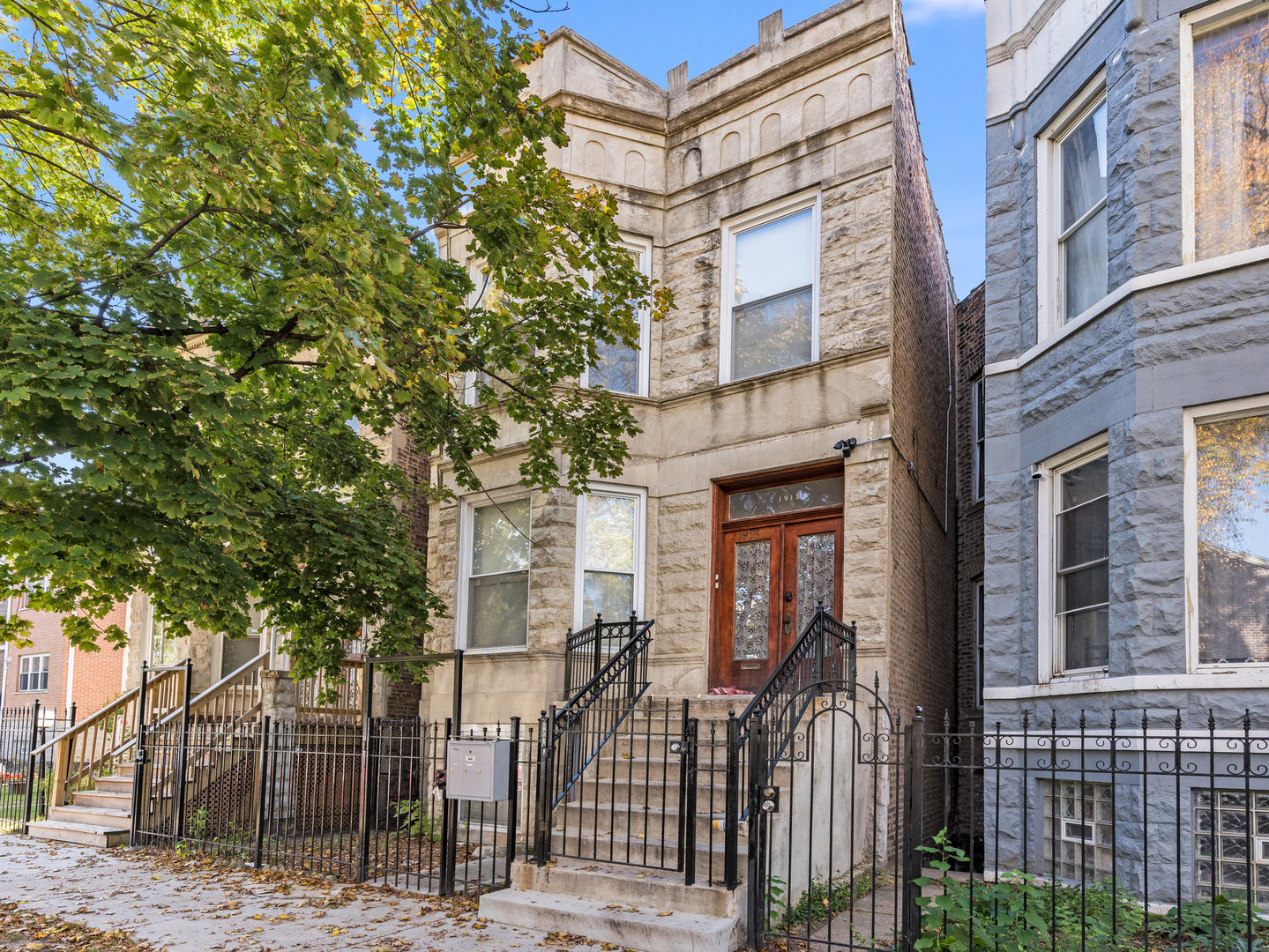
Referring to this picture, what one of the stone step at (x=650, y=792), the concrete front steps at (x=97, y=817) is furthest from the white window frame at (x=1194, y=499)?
the concrete front steps at (x=97, y=817)

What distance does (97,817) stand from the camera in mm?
13414

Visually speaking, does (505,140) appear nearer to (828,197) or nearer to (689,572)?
(828,197)

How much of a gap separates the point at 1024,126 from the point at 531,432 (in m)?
6.11

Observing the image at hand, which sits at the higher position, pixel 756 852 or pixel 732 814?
pixel 732 814

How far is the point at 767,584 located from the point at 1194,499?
205 inches

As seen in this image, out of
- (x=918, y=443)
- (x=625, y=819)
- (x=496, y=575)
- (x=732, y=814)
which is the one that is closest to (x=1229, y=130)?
(x=918, y=443)

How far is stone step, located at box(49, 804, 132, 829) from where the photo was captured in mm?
13094

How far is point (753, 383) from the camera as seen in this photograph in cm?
1256

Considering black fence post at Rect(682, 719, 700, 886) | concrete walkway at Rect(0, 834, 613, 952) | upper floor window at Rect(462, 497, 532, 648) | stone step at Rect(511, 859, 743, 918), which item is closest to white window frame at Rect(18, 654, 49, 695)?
concrete walkway at Rect(0, 834, 613, 952)

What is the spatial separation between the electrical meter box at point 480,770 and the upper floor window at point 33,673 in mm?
21175

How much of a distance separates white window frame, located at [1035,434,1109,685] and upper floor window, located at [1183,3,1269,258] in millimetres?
1922

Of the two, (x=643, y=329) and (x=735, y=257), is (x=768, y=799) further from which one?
(x=735, y=257)

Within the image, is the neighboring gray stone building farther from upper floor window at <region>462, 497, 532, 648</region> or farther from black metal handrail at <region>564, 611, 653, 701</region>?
black metal handrail at <region>564, 611, 653, 701</region>

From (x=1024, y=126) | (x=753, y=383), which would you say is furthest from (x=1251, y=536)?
(x=753, y=383)
